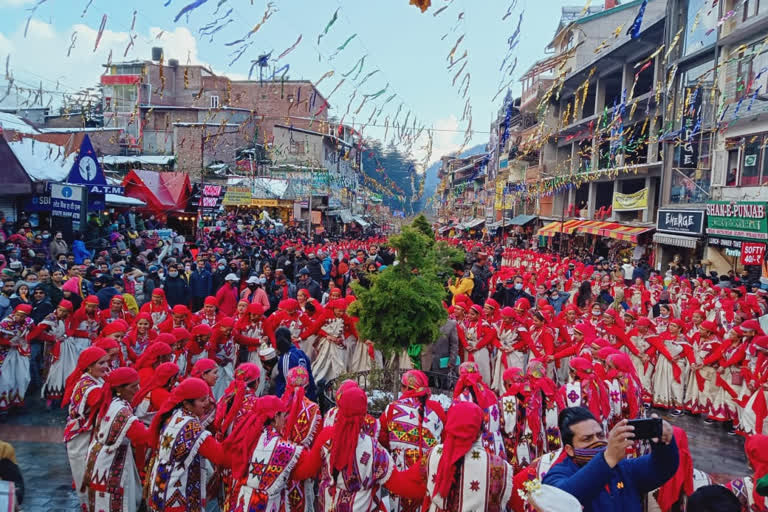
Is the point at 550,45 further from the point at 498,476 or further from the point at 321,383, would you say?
the point at 498,476

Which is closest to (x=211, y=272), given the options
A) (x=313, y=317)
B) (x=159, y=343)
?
(x=313, y=317)

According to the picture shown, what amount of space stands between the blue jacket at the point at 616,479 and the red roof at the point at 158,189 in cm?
2319

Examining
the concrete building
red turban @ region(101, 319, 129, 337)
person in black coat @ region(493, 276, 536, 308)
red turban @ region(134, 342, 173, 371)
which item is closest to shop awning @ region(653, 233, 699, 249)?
person in black coat @ region(493, 276, 536, 308)

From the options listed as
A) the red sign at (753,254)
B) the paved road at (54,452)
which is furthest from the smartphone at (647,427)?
the red sign at (753,254)

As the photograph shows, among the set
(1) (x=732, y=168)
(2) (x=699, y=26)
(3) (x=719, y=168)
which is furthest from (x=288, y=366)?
(2) (x=699, y=26)

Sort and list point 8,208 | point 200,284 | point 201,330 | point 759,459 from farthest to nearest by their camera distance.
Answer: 1. point 8,208
2. point 200,284
3. point 201,330
4. point 759,459

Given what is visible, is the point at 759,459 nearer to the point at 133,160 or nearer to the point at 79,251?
the point at 79,251

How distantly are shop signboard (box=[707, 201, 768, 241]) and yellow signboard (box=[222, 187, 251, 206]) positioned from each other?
74.4 ft

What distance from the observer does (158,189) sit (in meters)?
23.3

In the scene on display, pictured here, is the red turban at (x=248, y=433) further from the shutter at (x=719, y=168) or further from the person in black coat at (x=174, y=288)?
the shutter at (x=719, y=168)

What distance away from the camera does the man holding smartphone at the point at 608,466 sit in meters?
2.46

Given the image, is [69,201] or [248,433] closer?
[248,433]

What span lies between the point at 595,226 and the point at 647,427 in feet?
98.7

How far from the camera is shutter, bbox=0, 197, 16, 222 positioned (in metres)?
16.4
